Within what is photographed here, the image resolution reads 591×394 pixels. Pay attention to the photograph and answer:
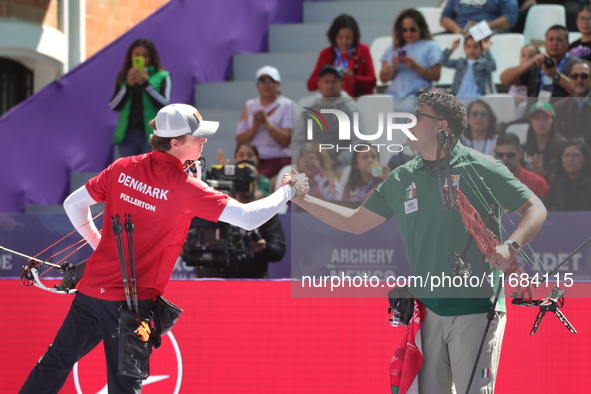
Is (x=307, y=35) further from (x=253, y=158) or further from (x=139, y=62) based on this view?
(x=253, y=158)

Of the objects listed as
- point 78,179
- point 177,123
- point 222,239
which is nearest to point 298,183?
point 177,123

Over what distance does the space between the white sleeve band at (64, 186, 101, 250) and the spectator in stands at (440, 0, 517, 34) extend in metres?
5.27

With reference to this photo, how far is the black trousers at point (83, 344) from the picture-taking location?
424 cm

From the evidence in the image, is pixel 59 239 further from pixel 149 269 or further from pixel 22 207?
pixel 149 269

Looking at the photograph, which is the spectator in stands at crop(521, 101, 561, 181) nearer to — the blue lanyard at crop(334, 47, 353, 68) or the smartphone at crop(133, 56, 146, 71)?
the blue lanyard at crop(334, 47, 353, 68)

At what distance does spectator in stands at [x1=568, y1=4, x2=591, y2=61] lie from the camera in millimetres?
8258

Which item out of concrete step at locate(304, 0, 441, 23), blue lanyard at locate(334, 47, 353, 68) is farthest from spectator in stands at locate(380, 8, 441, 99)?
concrete step at locate(304, 0, 441, 23)

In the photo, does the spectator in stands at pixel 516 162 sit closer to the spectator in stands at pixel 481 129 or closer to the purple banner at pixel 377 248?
the spectator in stands at pixel 481 129

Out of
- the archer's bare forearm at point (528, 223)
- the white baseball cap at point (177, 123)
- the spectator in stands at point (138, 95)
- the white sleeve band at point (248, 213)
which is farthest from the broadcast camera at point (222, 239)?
the archer's bare forearm at point (528, 223)

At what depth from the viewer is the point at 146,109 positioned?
27.3ft

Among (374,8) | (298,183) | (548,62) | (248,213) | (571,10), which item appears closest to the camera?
(248,213)

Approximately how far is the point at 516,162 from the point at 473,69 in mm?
3699

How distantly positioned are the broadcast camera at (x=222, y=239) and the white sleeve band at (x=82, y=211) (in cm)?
158

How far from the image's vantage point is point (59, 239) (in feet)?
23.2
